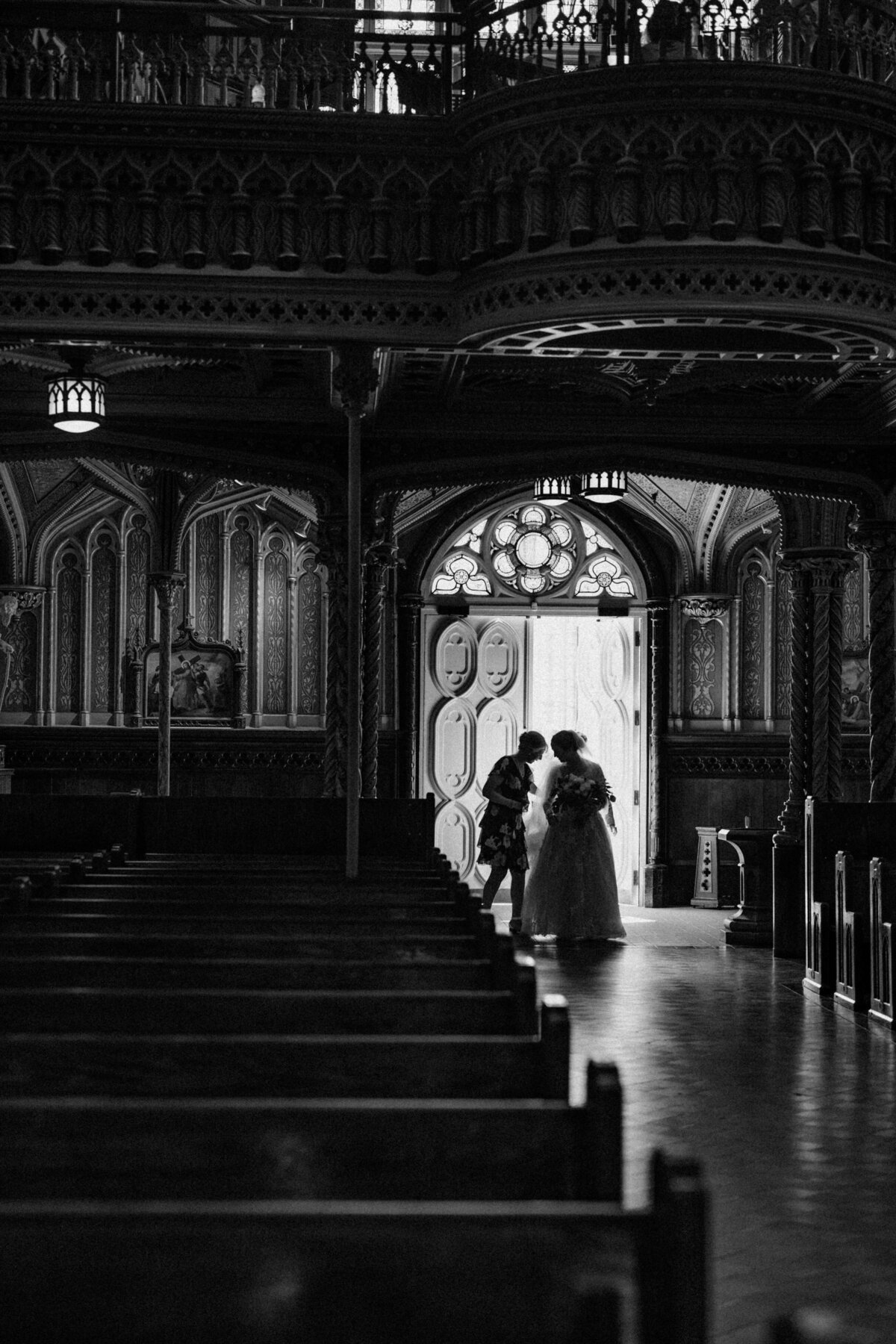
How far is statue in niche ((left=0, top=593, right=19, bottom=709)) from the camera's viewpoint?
18250mm

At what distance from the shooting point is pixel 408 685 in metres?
18.9

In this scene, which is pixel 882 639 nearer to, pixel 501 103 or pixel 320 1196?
pixel 501 103

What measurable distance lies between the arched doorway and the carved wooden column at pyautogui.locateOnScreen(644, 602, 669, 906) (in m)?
0.16

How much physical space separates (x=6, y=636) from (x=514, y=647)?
19.5ft

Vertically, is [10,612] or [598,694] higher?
[10,612]

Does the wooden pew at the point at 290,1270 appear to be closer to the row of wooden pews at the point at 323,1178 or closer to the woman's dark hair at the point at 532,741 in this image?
the row of wooden pews at the point at 323,1178

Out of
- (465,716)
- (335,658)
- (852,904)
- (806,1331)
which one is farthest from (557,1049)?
(465,716)

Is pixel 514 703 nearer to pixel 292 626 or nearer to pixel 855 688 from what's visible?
pixel 292 626

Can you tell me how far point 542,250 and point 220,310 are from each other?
6.05 feet

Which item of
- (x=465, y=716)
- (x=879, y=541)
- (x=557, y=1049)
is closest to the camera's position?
(x=557, y=1049)

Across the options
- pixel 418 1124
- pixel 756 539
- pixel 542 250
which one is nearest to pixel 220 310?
pixel 542 250

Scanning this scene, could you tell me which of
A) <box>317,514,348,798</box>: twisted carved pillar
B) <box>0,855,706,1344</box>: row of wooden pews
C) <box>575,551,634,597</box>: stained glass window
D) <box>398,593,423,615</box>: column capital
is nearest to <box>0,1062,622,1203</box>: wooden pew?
<box>0,855,706,1344</box>: row of wooden pews

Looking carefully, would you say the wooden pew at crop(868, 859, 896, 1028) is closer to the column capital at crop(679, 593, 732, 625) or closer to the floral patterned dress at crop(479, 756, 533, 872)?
the floral patterned dress at crop(479, 756, 533, 872)

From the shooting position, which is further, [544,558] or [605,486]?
[544,558]
